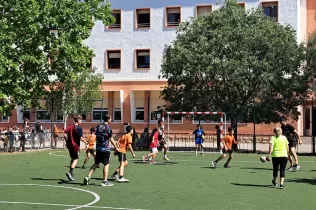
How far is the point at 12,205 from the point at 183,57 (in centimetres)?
2239

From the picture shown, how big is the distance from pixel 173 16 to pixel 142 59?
16.1 ft

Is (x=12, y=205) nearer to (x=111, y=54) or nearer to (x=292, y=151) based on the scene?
(x=292, y=151)

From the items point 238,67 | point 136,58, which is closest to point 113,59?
point 136,58

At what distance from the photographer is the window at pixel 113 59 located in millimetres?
49447

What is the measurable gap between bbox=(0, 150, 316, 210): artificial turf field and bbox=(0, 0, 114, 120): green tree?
9.10 m

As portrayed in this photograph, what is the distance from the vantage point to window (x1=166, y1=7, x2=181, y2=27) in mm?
48094

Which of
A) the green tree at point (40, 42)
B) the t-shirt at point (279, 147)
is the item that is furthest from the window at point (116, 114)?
the t-shirt at point (279, 147)

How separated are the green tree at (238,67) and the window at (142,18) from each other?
14.6m

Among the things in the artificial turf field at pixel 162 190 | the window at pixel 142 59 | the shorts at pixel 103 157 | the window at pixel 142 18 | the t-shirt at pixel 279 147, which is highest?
the window at pixel 142 18

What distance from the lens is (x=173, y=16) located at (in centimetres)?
4838

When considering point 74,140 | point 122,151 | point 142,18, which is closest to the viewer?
point 74,140

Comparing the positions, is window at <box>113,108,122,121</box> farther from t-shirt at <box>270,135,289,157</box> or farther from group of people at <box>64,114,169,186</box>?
t-shirt at <box>270,135,289,157</box>

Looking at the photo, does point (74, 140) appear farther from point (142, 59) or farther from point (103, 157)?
point (142, 59)

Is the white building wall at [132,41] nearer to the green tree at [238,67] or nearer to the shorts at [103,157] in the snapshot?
the green tree at [238,67]
